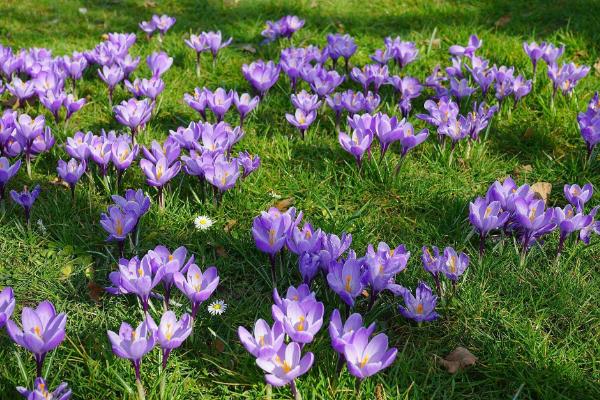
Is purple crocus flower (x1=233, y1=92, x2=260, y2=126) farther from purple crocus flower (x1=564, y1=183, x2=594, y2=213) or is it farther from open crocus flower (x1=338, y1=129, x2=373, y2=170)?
purple crocus flower (x1=564, y1=183, x2=594, y2=213)

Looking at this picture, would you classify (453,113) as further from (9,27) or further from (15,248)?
(9,27)

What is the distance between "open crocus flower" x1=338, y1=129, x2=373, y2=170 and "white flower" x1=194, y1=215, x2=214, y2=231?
754 millimetres

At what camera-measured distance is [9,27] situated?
515 cm

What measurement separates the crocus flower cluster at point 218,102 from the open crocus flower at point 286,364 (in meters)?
1.78

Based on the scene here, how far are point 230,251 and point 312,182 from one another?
643 millimetres

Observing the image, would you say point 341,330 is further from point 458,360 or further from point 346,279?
point 458,360

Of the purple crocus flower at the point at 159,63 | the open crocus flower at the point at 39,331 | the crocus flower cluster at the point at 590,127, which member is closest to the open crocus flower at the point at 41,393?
the open crocus flower at the point at 39,331

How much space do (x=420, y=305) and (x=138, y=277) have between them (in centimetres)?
102

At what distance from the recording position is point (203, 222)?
9.85ft

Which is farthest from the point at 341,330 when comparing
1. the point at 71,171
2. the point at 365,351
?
the point at 71,171

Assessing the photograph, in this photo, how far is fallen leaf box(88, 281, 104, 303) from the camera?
8.55 feet

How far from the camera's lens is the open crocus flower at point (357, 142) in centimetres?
319

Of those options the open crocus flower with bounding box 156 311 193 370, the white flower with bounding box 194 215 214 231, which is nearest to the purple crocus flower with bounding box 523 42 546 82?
the white flower with bounding box 194 215 214 231

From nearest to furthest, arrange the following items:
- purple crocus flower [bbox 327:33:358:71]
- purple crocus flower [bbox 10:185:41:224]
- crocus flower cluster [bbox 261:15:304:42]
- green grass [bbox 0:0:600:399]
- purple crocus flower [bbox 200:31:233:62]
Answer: green grass [bbox 0:0:600:399]
purple crocus flower [bbox 10:185:41:224]
purple crocus flower [bbox 327:33:358:71]
purple crocus flower [bbox 200:31:233:62]
crocus flower cluster [bbox 261:15:304:42]
